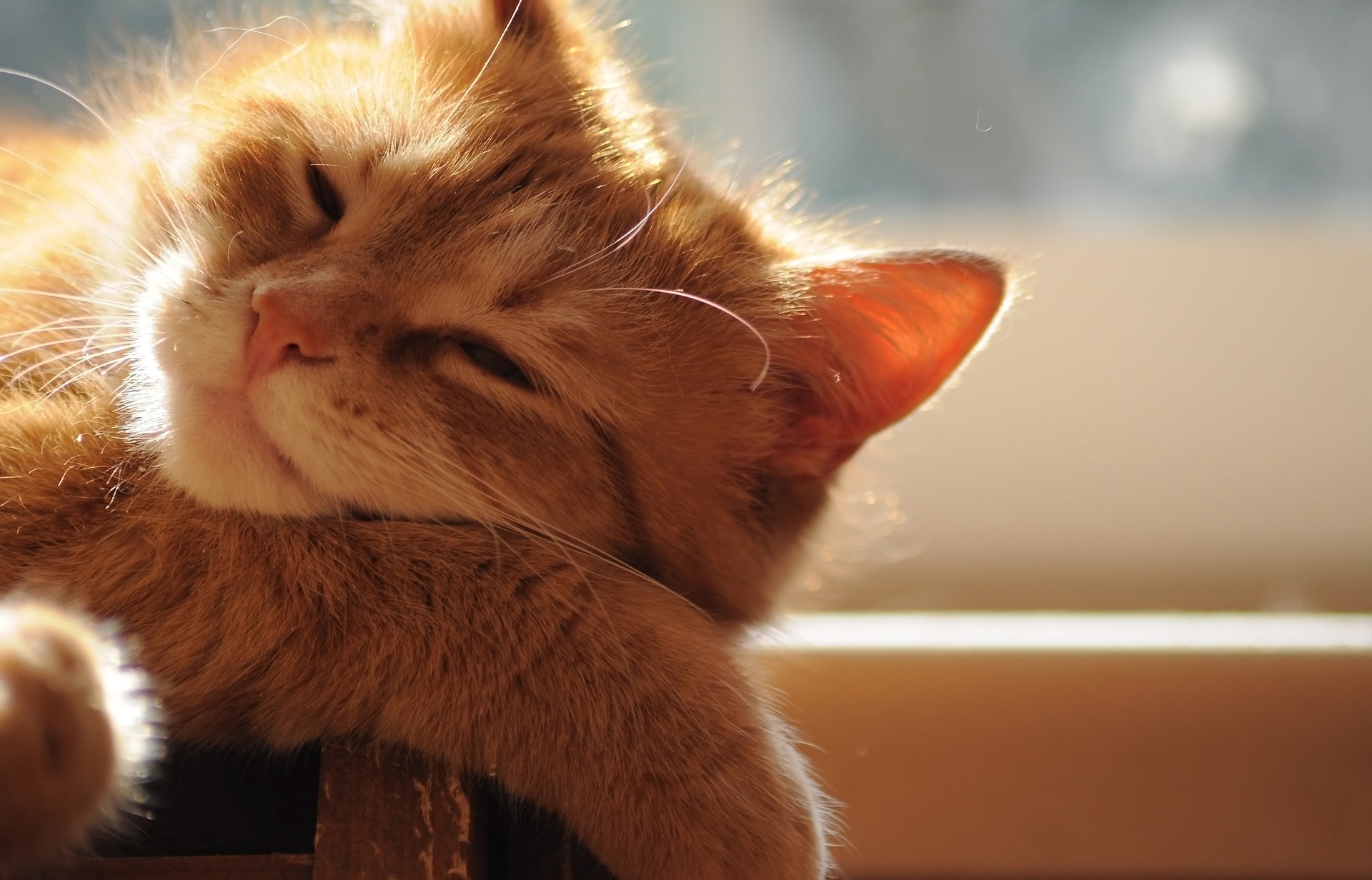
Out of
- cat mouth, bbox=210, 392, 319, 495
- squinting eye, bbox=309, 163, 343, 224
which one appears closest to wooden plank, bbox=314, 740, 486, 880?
cat mouth, bbox=210, 392, 319, 495

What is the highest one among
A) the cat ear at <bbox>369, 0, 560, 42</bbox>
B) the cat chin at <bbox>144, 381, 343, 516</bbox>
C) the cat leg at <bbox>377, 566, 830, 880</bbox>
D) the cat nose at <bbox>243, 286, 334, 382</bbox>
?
the cat ear at <bbox>369, 0, 560, 42</bbox>

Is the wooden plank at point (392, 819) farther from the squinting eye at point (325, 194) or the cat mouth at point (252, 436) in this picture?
the squinting eye at point (325, 194)

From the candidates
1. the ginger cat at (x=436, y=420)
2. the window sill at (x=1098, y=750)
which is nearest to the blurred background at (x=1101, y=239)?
the window sill at (x=1098, y=750)

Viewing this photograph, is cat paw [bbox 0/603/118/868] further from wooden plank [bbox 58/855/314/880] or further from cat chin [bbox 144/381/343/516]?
cat chin [bbox 144/381/343/516]

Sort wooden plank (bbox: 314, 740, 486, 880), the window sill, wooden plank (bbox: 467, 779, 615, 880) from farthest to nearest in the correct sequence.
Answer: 1. the window sill
2. wooden plank (bbox: 467, 779, 615, 880)
3. wooden plank (bbox: 314, 740, 486, 880)

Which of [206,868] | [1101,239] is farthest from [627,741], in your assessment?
[1101,239]

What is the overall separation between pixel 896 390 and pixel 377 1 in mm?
710

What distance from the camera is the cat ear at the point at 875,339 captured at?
101 cm

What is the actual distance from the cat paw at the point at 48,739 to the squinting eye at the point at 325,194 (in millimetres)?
466

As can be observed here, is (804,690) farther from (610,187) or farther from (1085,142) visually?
(1085,142)

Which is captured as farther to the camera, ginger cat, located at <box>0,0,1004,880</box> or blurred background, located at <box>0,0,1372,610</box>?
blurred background, located at <box>0,0,1372,610</box>

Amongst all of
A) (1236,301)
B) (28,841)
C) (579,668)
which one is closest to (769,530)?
(579,668)

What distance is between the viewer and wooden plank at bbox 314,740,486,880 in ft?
2.23

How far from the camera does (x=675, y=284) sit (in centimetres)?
106
